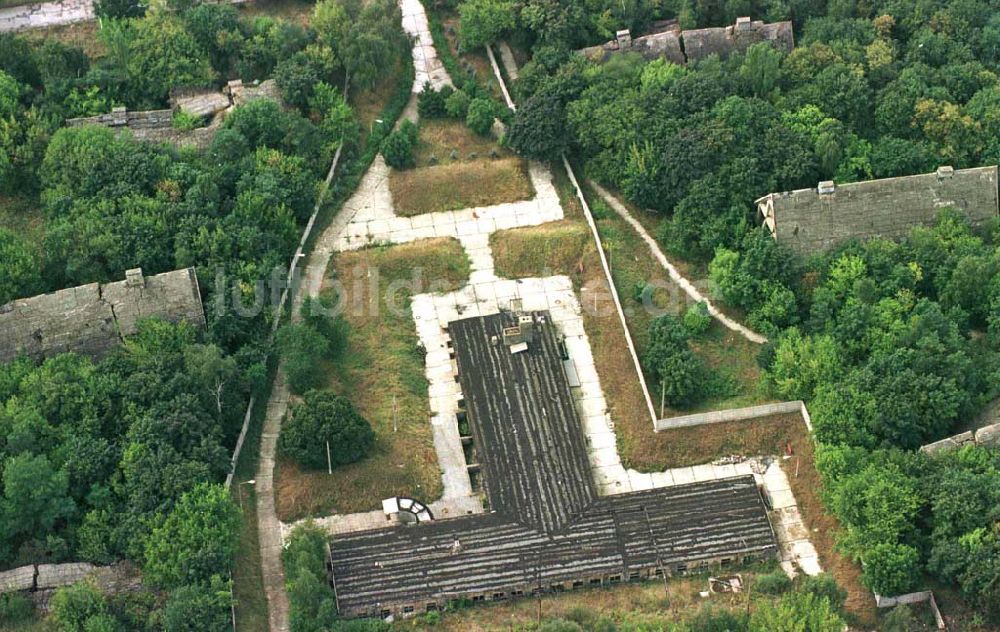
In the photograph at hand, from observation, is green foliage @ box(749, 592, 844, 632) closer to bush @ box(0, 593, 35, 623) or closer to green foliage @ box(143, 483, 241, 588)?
green foliage @ box(143, 483, 241, 588)

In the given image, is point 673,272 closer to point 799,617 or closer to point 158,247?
point 799,617

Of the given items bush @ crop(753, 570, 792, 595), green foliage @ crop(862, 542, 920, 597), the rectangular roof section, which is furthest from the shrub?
green foliage @ crop(862, 542, 920, 597)

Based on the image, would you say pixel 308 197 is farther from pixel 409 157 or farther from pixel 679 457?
pixel 679 457

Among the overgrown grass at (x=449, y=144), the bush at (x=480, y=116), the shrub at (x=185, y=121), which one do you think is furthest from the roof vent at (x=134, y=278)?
the bush at (x=480, y=116)

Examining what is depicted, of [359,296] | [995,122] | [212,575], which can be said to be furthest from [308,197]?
[995,122]

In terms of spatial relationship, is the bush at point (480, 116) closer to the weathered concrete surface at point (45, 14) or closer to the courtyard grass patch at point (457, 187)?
the courtyard grass patch at point (457, 187)
